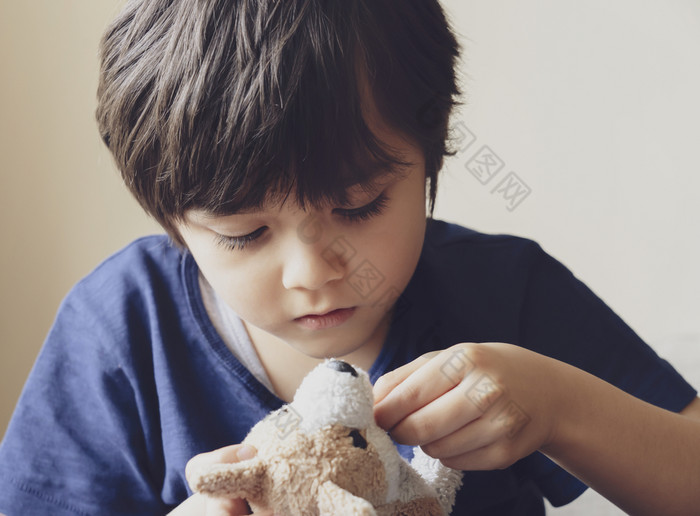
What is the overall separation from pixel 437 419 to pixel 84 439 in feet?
1.24

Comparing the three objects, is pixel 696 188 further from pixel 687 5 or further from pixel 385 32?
pixel 385 32

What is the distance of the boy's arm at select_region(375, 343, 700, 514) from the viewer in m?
0.41

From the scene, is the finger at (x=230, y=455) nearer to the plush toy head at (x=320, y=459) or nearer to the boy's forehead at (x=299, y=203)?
the plush toy head at (x=320, y=459)

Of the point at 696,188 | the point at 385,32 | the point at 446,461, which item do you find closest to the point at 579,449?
the point at 446,461

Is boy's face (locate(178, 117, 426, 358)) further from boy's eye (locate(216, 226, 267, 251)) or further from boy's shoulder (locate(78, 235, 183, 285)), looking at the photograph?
boy's shoulder (locate(78, 235, 183, 285))

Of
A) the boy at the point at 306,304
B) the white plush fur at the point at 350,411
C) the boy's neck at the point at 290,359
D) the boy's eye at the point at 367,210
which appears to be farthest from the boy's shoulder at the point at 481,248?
the white plush fur at the point at 350,411

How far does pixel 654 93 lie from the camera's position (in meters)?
1.05

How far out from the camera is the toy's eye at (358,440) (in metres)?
0.36

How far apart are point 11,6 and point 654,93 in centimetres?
91

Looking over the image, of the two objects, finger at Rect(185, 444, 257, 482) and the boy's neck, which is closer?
finger at Rect(185, 444, 257, 482)

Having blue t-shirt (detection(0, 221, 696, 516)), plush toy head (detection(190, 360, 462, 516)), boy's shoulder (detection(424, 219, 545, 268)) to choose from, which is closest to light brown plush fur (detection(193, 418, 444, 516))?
plush toy head (detection(190, 360, 462, 516))

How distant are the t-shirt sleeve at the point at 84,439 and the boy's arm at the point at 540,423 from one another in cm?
31

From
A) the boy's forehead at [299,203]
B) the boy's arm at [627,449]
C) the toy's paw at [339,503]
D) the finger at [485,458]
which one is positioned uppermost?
the boy's forehead at [299,203]

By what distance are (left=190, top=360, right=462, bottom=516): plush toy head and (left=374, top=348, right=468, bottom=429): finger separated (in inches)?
0.8
